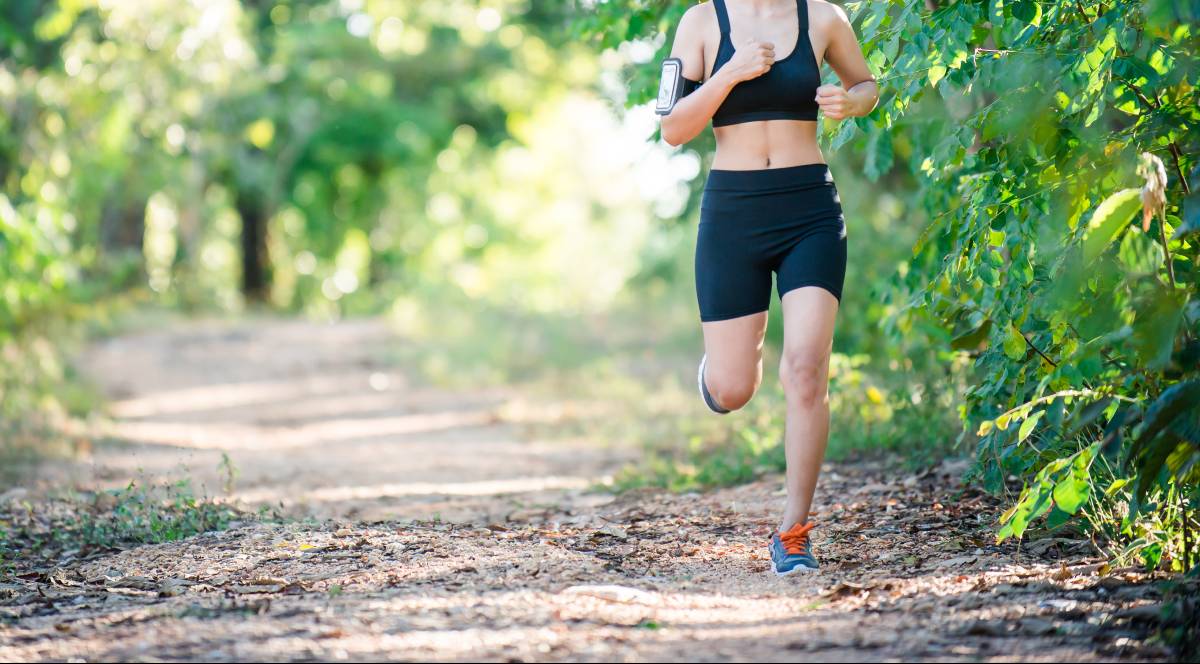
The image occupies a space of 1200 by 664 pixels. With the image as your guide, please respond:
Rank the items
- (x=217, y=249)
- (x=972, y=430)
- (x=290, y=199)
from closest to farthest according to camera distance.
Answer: (x=972, y=430), (x=290, y=199), (x=217, y=249)

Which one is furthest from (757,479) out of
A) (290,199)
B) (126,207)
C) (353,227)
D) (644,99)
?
(353,227)

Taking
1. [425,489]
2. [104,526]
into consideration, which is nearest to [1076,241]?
[104,526]

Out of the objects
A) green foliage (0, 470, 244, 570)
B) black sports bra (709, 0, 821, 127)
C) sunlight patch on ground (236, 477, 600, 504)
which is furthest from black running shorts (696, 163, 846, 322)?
sunlight patch on ground (236, 477, 600, 504)

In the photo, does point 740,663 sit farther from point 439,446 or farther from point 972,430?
point 439,446

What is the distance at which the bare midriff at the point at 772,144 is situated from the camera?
4.46 meters

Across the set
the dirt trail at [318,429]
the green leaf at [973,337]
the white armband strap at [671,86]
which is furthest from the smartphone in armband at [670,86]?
the dirt trail at [318,429]

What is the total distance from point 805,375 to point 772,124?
0.86 m

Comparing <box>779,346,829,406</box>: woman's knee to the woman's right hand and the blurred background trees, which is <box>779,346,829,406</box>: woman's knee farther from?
the woman's right hand

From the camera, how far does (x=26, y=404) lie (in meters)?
10.1

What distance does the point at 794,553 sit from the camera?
A: 4457mm

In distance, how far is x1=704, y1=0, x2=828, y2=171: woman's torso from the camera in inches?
176

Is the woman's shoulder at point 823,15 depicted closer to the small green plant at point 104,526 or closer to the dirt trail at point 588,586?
the dirt trail at point 588,586

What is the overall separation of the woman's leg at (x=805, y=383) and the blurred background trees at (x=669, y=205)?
1.90 ft

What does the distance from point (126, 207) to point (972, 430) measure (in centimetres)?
1879
